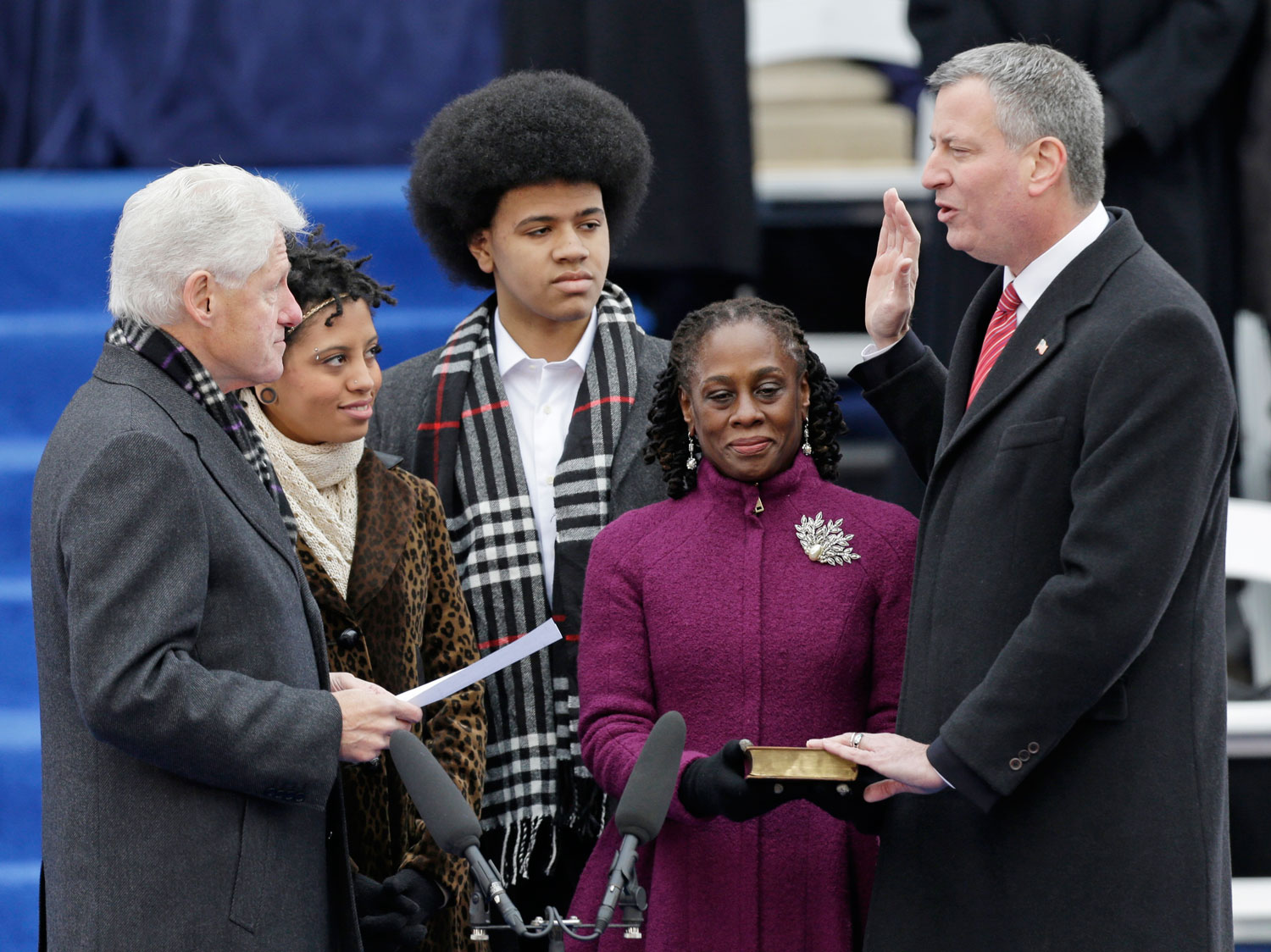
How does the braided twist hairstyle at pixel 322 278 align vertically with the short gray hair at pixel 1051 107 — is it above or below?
below

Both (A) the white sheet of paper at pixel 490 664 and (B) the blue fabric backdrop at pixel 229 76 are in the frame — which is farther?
(B) the blue fabric backdrop at pixel 229 76

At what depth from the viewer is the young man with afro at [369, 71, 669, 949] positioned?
2908mm

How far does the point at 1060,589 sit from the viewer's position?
83.1 inches

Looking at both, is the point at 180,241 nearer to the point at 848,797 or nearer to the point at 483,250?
the point at 483,250

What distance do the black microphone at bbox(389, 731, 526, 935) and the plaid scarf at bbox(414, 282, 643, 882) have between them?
869mm

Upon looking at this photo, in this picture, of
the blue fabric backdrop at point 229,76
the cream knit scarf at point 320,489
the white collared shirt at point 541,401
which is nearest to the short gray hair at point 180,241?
the cream knit scarf at point 320,489

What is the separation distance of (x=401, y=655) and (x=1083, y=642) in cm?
110

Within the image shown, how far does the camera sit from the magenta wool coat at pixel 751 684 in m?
2.47

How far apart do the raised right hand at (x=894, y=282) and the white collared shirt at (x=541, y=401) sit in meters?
0.61

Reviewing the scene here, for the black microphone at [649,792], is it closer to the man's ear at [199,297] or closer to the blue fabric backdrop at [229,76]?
the man's ear at [199,297]

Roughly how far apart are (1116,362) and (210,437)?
3.85 feet

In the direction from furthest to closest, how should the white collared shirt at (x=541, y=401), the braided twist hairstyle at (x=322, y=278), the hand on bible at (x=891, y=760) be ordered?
the white collared shirt at (x=541, y=401) < the braided twist hairstyle at (x=322, y=278) < the hand on bible at (x=891, y=760)

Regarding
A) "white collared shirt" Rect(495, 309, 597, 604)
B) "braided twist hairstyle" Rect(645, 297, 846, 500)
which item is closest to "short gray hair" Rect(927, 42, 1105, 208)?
"braided twist hairstyle" Rect(645, 297, 846, 500)

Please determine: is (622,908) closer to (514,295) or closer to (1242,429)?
(514,295)
